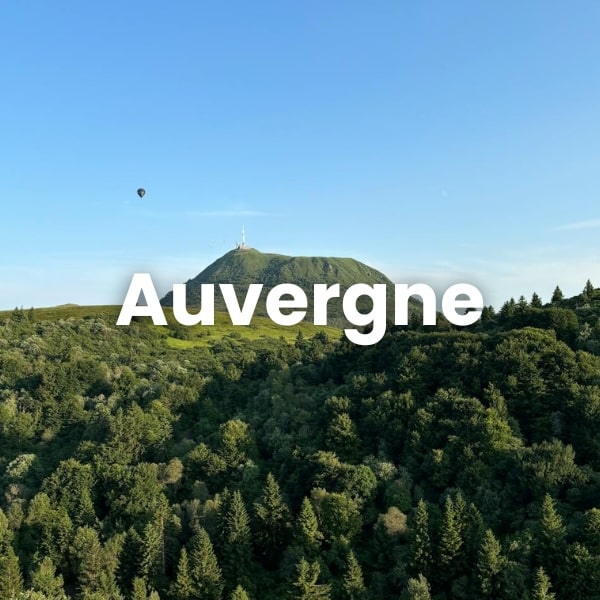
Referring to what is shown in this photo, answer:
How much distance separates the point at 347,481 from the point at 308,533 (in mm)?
9384

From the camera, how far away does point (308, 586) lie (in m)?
58.0

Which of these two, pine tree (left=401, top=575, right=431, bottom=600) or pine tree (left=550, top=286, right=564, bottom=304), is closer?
pine tree (left=401, top=575, right=431, bottom=600)

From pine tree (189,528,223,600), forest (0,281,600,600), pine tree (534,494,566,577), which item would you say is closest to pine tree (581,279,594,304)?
forest (0,281,600,600)

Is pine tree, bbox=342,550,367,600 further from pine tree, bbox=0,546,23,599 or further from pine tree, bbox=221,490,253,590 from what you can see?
pine tree, bbox=0,546,23,599

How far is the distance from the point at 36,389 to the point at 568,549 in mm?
115629

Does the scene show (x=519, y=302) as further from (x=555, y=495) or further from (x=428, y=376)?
(x=555, y=495)

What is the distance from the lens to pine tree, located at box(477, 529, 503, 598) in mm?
57219

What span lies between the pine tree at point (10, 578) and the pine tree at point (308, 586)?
1176 inches

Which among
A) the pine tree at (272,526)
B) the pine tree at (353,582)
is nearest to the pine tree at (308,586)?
the pine tree at (353,582)

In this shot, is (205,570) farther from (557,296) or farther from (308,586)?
(557,296)

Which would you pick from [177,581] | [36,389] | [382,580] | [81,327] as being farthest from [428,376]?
[81,327]

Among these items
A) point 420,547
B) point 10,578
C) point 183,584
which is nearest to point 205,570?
point 183,584

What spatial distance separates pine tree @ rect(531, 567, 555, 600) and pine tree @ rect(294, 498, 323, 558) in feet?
78.4

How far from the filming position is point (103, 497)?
3546 inches
